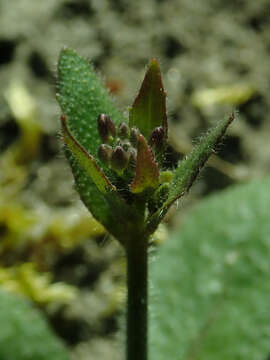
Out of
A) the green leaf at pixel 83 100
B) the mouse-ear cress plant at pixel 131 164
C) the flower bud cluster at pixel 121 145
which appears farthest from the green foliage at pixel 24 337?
the flower bud cluster at pixel 121 145

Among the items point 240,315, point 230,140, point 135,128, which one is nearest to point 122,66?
point 230,140

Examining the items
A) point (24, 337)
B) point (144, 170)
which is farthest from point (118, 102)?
point (144, 170)

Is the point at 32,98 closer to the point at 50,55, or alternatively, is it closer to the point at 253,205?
the point at 50,55

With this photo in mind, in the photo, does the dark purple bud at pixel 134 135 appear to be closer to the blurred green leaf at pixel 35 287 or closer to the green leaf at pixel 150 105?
the green leaf at pixel 150 105

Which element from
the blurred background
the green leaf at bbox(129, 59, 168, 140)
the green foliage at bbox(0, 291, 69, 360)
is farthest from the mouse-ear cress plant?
the blurred background

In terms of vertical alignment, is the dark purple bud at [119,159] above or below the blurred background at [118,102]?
above

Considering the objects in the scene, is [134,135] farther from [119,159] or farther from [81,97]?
[81,97]

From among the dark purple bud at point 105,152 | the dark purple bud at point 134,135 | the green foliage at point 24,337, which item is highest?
the dark purple bud at point 134,135
